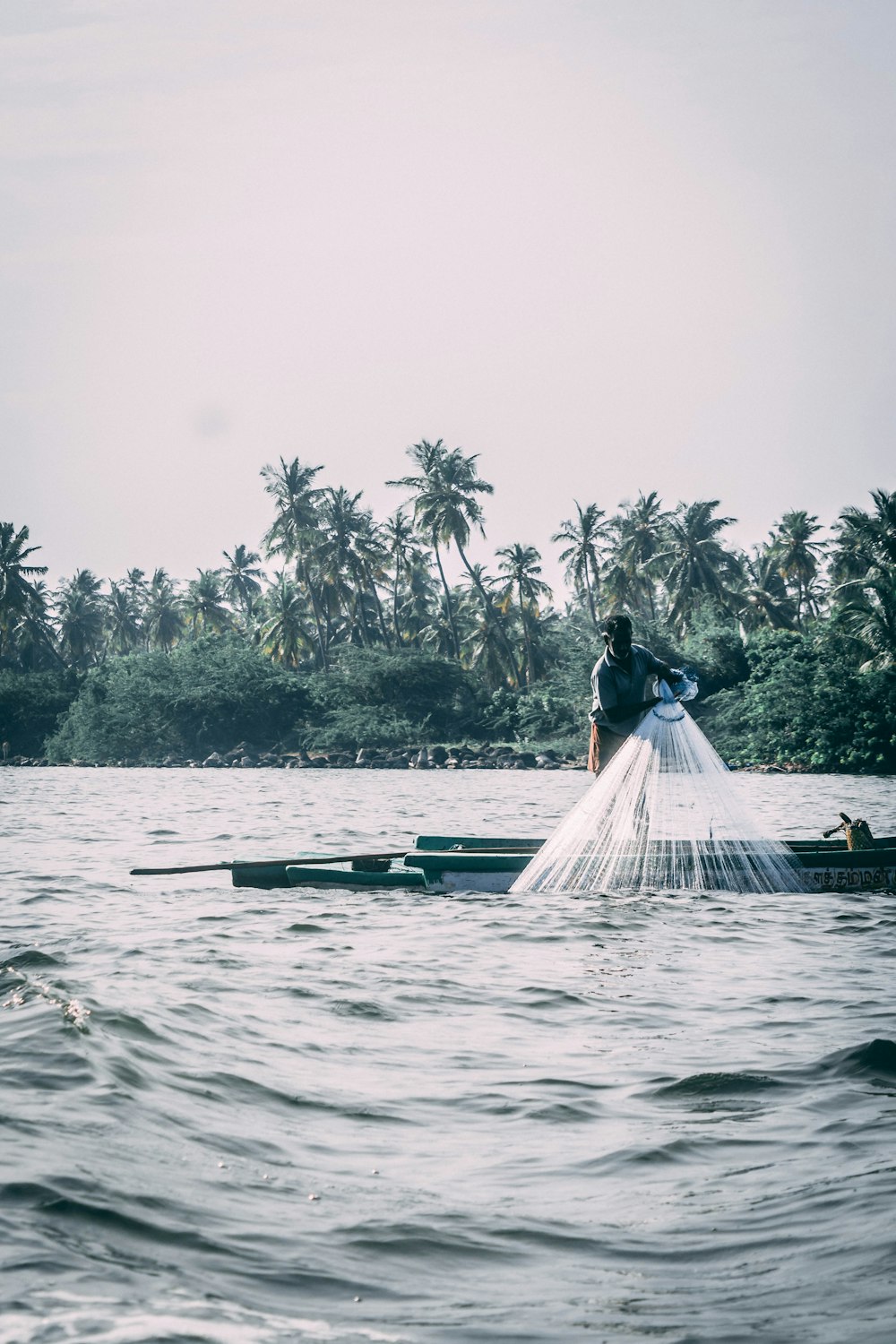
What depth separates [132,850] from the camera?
1337cm

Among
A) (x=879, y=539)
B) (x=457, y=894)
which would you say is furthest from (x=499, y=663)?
(x=457, y=894)

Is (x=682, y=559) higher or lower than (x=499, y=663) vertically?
higher

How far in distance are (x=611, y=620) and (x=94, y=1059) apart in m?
4.66

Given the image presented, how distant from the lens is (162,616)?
67312 mm

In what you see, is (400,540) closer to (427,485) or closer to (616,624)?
(427,485)

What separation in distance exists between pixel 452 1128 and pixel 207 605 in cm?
5793

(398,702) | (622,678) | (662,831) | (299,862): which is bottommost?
(299,862)

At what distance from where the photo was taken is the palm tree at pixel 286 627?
5094cm

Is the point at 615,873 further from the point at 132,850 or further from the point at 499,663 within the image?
the point at 499,663

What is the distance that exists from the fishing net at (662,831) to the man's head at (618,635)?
1.19 ft

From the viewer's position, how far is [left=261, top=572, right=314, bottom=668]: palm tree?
2005 inches

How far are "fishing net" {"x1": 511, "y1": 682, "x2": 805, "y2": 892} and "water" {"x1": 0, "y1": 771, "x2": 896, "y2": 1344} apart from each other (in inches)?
17.5

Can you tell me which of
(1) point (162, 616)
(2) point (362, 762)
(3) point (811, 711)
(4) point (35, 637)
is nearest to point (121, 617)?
(1) point (162, 616)

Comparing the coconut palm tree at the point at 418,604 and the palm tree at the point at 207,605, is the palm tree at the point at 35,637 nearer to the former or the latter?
the palm tree at the point at 207,605
